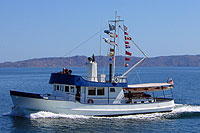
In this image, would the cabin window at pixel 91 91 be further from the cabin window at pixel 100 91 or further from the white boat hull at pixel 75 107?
the white boat hull at pixel 75 107

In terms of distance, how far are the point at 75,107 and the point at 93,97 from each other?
2.24m

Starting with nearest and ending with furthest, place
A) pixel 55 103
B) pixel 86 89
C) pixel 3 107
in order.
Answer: pixel 55 103 < pixel 86 89 < pixel 3 107

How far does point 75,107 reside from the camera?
25.2 meters

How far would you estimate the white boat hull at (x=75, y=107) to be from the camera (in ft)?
81.3

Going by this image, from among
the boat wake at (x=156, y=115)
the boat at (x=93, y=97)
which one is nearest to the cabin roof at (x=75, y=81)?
the boat at (x=93, y=97)

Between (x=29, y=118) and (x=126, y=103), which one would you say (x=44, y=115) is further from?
(x=126, y=103)

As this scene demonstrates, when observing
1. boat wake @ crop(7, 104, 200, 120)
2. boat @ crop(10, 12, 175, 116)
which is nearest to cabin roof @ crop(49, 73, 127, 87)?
boat @ crop(10, 12, 175, 116)

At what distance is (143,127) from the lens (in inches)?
941

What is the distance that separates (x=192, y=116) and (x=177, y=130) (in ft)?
17.8

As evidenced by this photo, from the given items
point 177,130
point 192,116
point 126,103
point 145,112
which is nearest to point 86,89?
point 126,103

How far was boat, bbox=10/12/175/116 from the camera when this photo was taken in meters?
25.0

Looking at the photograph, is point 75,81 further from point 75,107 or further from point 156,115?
point 156,115

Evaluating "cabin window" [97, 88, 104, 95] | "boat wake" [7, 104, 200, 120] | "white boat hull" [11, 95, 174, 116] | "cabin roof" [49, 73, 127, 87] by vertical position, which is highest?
"cabin roof" [49, 73, 127, 87]

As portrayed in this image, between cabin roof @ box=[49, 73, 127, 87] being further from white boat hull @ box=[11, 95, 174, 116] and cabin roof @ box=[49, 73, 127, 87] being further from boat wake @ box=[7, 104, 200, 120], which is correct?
boat wake @ box=[7, 104, 200, 120]
